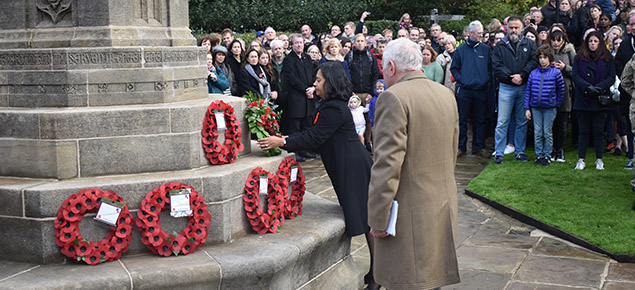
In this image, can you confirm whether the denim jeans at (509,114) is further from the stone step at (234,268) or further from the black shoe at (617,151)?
the stone step at (234,268)

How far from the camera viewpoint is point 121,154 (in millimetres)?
5984

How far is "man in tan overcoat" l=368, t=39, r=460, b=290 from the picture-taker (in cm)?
461

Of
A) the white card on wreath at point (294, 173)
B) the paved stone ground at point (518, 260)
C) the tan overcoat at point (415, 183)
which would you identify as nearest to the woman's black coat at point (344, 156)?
the white card on wreath at point (294, 173)

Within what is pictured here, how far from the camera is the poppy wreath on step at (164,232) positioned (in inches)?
222

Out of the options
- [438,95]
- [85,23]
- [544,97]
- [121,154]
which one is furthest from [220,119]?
[544,97]

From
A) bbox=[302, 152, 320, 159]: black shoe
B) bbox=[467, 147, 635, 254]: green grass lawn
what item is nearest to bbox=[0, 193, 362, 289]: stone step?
bbox=[467, 147, 635, 254]: green grass lawn

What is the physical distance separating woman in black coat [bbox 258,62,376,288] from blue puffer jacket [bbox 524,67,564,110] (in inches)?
236

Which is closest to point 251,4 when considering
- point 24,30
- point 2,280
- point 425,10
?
point 425,10

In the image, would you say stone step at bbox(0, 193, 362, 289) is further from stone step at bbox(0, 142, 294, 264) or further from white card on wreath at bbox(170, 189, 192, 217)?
white card on wreath at bbox(170, 189, 192, 217)

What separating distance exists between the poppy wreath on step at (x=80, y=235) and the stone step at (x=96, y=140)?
1.49ft

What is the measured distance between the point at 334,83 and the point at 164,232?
196 cm

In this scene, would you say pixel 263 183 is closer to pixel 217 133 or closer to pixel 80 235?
pixel 217 133

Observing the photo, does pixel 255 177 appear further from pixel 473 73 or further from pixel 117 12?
pixel 473 73

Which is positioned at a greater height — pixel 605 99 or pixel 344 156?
pixel 605 99
